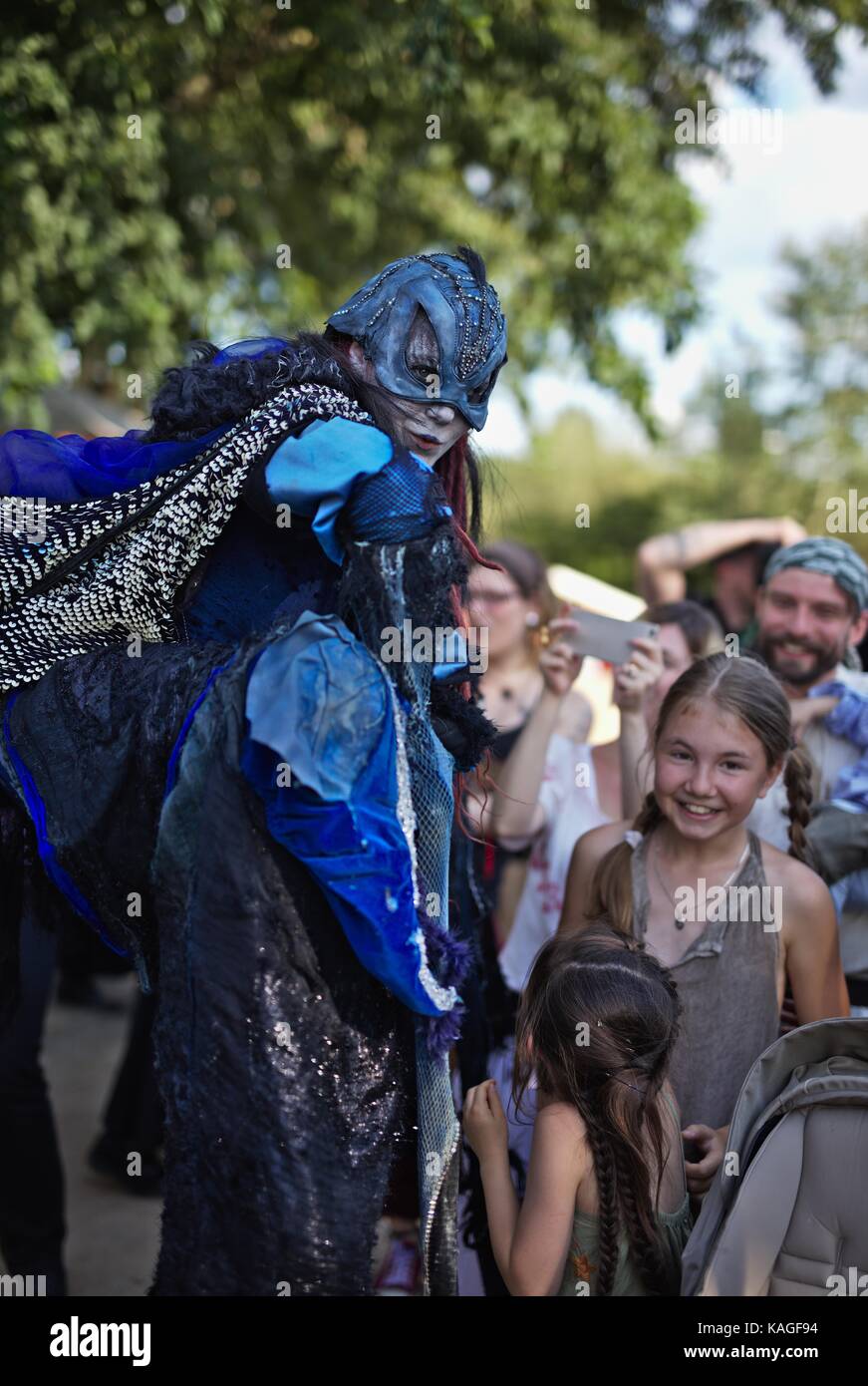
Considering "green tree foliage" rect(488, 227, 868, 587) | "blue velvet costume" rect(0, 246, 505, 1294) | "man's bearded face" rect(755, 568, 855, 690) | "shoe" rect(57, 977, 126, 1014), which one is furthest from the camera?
"green tree foliage" rect(488, 227, 868, 587)

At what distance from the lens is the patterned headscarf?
11.2 feet

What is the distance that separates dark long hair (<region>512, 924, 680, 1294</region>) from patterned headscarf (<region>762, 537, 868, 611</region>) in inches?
63.5

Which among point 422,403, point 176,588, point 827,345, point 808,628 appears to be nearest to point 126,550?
point 176,588

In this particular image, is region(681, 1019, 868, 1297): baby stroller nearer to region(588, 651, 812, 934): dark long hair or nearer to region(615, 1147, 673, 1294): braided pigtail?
region(615, 1147, 673, 1294): braided pigtail

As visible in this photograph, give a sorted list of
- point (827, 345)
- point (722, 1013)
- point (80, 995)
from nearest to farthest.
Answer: point (722, 1013) < point (80, 995) < point (827, 345)

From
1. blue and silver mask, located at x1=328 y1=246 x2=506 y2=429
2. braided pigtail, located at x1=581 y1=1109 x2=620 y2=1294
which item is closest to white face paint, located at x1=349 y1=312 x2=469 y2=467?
blue and silver mask, located at x1=328 y1=246 x2=506 y2=429

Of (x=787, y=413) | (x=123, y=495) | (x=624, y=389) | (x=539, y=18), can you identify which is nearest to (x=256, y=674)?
(x=123, y=495)

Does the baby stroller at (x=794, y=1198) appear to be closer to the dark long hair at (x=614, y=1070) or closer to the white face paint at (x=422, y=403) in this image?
the dark long hair at (x=614, y=1070)

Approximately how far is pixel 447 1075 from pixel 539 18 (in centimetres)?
469

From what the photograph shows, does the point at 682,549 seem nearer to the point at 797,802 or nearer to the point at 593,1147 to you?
the point at 797,802

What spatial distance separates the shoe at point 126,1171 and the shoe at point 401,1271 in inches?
35.8

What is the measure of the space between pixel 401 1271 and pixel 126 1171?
1161mm

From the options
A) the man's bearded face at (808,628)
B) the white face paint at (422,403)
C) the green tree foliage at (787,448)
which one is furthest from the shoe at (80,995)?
the green tree foliage at (787,448)

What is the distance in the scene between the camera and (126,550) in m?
1.95
